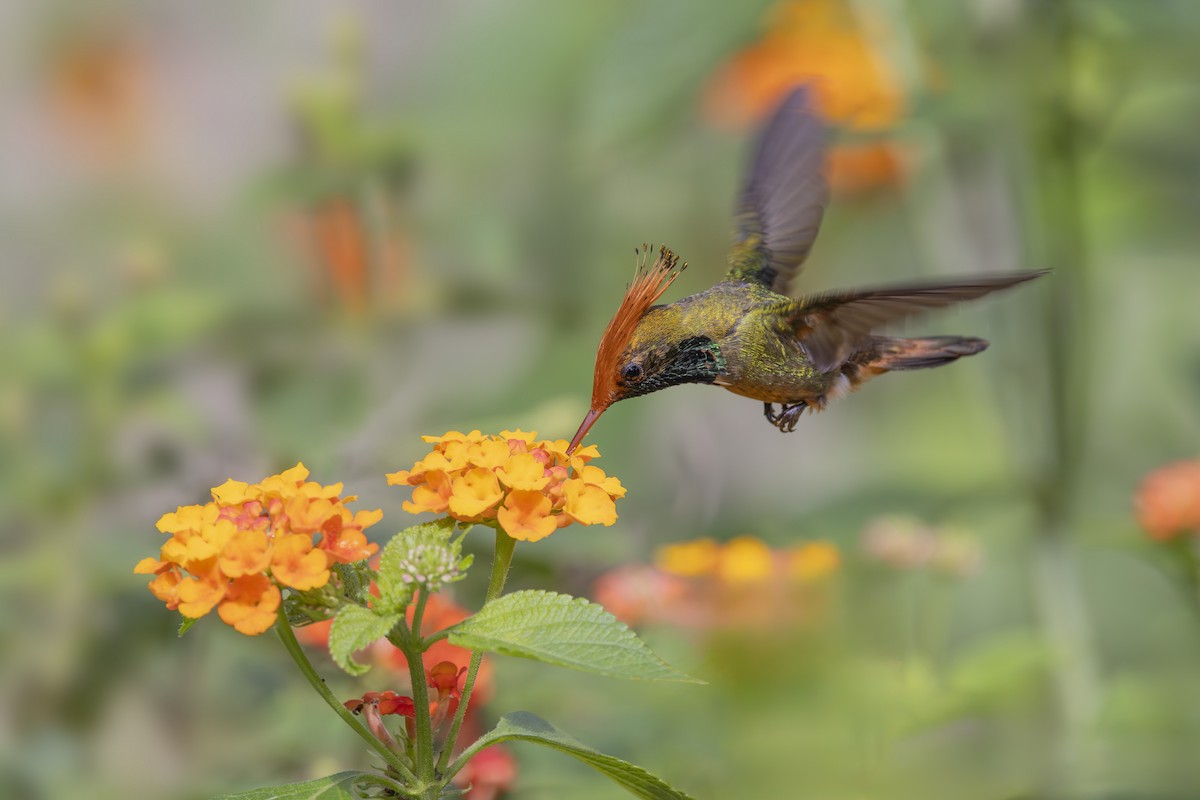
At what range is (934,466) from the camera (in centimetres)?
291

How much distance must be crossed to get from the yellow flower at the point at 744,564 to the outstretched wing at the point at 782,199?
0.96ft

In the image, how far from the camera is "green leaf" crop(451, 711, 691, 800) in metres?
0.79

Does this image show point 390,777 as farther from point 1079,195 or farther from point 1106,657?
point 1106,657

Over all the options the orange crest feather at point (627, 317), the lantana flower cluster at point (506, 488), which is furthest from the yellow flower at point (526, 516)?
the orange crest feather at point (627, 317)

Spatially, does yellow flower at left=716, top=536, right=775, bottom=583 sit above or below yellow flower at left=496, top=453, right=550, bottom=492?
below

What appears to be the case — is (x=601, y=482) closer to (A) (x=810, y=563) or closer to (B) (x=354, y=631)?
(B) (x=354, y=631)

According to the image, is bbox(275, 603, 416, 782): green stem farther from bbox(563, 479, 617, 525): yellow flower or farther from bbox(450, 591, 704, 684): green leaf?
bbox(563, 479, 617, 525): yellow flower

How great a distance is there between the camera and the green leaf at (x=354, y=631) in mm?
751

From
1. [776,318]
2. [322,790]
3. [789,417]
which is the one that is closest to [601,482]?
[322,790]

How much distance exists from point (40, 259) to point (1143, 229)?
2.17 meters

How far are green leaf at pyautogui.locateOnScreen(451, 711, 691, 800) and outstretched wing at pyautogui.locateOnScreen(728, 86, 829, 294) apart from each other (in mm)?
699

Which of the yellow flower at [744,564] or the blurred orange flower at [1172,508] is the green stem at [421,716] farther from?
the blurred orange flower at [1172,508]

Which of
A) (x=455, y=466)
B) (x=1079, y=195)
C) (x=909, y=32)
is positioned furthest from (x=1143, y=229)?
(x=455, y=466)

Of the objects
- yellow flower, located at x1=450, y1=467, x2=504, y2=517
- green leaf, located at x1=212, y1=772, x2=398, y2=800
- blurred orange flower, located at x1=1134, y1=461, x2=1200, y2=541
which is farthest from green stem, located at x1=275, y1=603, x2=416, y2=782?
blurred orange flower, located at x1=1134, y1=461, x2=1200, y2=541
